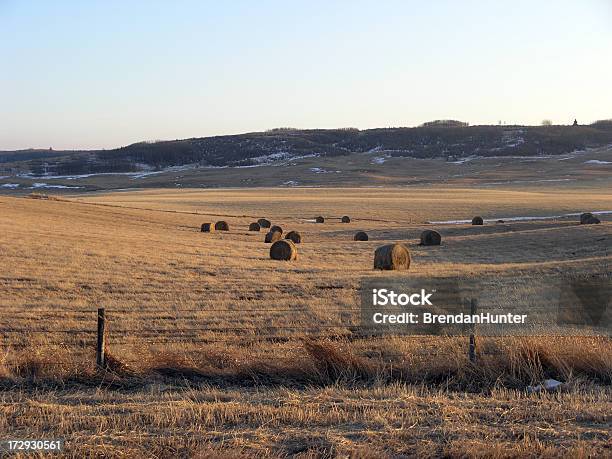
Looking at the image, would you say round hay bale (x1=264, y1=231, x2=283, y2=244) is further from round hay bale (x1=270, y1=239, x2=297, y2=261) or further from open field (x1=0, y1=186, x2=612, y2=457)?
open field (x1=0, y1=186, x2=612, y2=457)

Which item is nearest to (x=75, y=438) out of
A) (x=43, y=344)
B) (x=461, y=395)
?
(x=461, y=395)

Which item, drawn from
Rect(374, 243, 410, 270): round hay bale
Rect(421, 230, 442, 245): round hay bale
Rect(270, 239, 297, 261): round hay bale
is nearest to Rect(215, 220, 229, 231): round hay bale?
Rect(421, 230, 442, 245): round hay bale

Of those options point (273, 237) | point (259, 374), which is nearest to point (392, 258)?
point (273, 237)

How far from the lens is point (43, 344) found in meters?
11.0

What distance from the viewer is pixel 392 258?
23.8m

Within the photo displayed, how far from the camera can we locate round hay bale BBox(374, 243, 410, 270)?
78.1 ft

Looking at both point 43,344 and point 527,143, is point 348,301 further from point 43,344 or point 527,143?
point 527,143

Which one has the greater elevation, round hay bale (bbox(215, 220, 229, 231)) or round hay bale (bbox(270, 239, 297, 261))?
round hay bale (bbox(270, 239, 297, 261))

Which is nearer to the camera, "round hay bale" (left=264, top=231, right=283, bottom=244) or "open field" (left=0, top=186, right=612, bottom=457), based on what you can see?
"open field" (left=0, top=186, right=612, bottom=457)

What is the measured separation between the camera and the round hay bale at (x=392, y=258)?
2381 cm

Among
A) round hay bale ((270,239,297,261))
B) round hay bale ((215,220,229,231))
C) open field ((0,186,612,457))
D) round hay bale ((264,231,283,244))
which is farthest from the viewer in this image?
round hay bale ((215,220,229,231))

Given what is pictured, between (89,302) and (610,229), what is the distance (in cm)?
2801

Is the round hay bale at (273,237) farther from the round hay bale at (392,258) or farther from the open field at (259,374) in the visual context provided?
the open field at (259,374)

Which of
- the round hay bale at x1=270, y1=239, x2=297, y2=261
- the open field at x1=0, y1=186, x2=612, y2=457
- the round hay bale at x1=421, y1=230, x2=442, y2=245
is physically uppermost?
the open field at x1=0, y1=186, x2=612, y2=457
